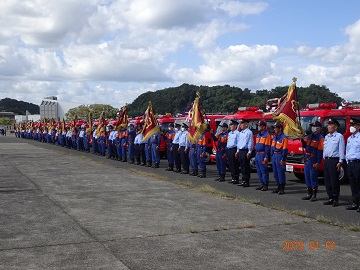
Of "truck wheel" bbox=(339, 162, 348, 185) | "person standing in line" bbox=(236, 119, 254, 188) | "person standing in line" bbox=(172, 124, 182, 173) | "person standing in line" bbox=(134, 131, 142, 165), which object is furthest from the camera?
"person standing in line" bbox=(134, 131, 142, 165)

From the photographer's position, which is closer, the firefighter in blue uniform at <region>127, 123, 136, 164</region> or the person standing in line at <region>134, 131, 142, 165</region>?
the person standing in line at <region>134, 131, 142, 165</region>

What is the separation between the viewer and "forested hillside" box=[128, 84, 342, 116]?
69.3 metres

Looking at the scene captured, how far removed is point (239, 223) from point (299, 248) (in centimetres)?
160

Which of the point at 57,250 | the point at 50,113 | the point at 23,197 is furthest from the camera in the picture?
the point at 50,113

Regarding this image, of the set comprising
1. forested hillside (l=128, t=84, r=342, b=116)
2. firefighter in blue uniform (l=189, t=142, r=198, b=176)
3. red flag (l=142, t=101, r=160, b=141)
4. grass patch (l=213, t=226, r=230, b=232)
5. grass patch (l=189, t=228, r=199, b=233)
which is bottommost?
grass patch (l=213, t=226, r=230, b=232)

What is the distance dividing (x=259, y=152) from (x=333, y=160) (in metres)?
2.36

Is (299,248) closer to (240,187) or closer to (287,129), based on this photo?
(287,129)

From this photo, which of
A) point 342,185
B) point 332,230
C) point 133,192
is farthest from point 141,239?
point 342,185

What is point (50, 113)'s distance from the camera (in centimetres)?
10819

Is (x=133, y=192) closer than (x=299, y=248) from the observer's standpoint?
No

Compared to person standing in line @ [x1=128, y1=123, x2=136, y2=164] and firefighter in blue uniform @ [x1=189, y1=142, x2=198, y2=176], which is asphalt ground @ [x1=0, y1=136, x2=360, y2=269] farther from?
person standing in line @ [x1=128, y1=123, x2=136, y2=164]

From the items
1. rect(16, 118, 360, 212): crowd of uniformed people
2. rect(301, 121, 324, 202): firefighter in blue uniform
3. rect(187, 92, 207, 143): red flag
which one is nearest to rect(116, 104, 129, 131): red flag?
rect(16, 118, 360, 212): crowd of uniformed people

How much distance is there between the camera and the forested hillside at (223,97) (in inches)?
2729

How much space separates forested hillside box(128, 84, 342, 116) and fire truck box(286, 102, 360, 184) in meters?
33.0
